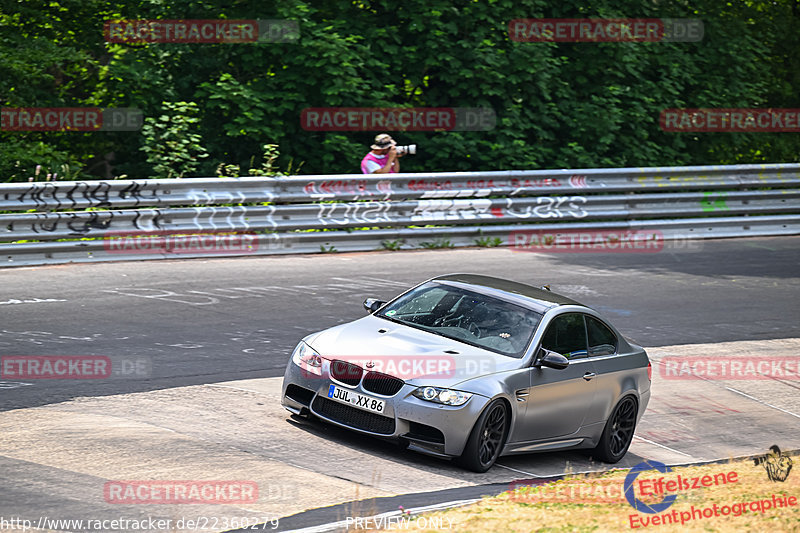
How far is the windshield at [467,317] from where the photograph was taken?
9.44 metres

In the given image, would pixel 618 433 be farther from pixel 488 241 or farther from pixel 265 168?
pixel 265 168

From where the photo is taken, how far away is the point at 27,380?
9766mm

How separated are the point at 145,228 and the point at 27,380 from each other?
6.60 meters

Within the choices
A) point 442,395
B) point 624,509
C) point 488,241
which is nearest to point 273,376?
point 442,395

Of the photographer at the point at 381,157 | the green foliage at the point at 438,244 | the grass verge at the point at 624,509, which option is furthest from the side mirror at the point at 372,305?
the photographer at the point at 381,157

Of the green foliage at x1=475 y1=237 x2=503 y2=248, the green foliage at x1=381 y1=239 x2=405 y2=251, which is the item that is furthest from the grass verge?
the green foliage at x1=475 y1=237 x2=503 y2=248

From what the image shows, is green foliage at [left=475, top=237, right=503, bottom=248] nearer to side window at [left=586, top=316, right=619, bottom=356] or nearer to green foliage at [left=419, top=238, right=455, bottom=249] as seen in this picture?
green foliage at [left=419, top=238, right=455, bottom=249]

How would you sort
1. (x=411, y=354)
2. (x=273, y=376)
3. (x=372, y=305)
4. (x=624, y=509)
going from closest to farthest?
(x=624, y=509), (x=411, y=354), (x=372, y=305), (x=273, y=376)

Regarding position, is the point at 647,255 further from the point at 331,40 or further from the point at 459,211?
the point at 331,40

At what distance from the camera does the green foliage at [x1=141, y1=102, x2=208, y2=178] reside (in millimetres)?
19031

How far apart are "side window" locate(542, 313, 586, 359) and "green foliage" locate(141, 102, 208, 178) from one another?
10.4m

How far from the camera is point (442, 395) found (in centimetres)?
857

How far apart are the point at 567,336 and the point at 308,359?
2.41m

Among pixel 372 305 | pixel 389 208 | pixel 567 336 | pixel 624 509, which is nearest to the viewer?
pixel 624 509
